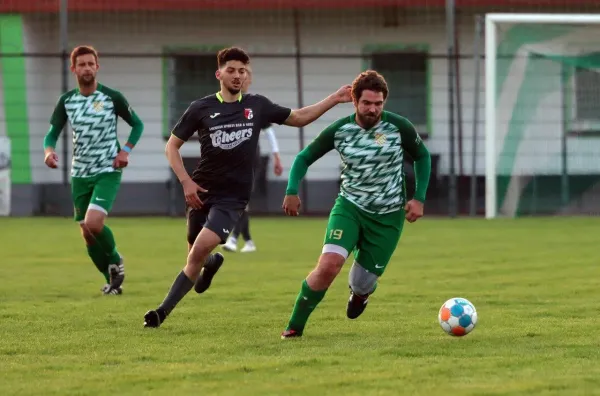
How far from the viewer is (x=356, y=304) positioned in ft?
30.7

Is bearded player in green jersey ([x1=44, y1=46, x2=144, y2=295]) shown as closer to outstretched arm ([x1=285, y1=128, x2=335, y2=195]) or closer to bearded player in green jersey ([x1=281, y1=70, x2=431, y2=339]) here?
outstretched arm ([x1=285, y1=128, x2=335, y2=195])

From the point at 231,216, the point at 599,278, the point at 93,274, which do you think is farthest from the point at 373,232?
the point at 93,274

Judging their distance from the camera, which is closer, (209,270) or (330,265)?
(330,265)

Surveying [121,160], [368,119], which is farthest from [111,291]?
[368,119]

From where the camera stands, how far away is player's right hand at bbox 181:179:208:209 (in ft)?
30.3

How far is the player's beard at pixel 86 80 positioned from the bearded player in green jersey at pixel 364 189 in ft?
11.3

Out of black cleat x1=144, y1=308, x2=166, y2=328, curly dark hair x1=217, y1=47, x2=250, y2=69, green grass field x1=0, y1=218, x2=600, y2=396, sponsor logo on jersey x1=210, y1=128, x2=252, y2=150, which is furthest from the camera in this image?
sponsor logo on jersey x1=210, y1=128, x2=252, y2=150

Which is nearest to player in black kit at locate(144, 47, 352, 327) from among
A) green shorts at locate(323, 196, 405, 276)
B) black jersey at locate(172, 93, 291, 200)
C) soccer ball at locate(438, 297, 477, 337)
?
black jersey at locate(172, 93, 291, 200)

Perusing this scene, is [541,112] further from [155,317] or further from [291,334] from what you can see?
[291,334]

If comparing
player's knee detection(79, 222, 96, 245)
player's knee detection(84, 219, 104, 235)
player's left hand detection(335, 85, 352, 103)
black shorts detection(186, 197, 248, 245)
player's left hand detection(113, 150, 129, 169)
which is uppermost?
player's left hand detection(335, 85, 352, 103)

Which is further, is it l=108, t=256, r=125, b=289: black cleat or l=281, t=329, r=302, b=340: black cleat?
l=108, t=256, r=125, b=289: black cleat

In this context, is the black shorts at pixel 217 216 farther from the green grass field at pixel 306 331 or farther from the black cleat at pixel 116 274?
the black cleat at pixel 116 274

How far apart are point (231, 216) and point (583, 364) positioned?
305 cm

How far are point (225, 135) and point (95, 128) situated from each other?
8.83 ft
